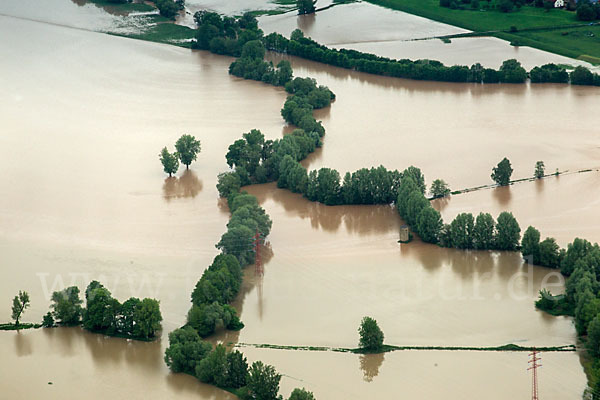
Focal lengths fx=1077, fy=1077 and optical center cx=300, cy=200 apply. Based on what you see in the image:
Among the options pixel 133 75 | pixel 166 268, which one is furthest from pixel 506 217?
pixel 133 75

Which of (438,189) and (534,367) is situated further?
(438,189)

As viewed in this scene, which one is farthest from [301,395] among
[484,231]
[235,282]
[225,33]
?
[225,33]

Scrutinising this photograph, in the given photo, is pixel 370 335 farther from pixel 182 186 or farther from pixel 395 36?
pixel 395 36

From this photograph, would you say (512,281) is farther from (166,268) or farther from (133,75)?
(133,75)

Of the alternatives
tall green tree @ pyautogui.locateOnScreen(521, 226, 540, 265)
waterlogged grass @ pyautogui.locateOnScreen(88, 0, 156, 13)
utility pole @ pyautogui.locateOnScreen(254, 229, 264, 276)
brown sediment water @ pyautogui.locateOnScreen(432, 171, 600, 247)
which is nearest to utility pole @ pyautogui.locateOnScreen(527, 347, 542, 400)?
tall green tree @ pyautogui.locateOnScreen(521, 226, 540, 265)

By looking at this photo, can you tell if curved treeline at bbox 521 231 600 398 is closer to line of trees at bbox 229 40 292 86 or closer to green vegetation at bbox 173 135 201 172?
green vegetation at bbox 173 135 201 172

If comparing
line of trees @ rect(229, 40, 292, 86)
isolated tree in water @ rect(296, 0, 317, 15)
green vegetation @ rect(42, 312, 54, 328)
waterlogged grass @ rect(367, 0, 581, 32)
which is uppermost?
isolated tree in water @ rect(296, 0, 317, 15)

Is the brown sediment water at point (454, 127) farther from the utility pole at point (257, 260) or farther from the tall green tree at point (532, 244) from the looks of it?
the utility pole at point (257, 260)
